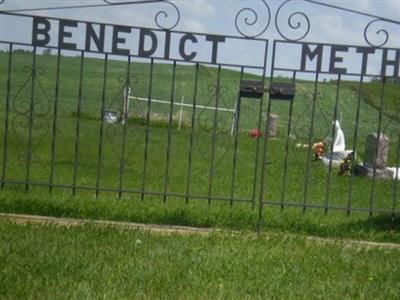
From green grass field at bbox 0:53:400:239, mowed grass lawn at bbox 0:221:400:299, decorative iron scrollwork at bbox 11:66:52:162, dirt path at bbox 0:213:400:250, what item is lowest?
mowed grass lawn at bbox 0:221:400:299

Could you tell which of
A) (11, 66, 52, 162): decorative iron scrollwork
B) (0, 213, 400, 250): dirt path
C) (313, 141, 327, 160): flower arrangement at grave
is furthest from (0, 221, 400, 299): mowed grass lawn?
(313, 141, 327, 160): flower arrangement at grave

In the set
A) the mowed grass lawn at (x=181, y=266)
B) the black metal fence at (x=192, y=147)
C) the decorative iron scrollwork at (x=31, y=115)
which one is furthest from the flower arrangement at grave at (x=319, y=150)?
the mowed grass lawn at (x=181, y=266)

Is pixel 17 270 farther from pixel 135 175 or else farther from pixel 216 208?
pixel 135 175

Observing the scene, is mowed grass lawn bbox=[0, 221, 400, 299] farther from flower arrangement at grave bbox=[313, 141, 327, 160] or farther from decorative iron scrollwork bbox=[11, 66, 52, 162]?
flower arrangement at grave bbox=[313, 141, 327, 160]

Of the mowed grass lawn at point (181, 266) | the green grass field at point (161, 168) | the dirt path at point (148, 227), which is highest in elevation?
the green grass field at point (161, 168)

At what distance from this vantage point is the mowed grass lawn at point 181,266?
3977mm

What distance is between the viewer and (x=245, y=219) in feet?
19.9

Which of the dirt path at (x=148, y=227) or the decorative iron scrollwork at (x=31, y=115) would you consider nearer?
the dirt path at (x=148, y=227)

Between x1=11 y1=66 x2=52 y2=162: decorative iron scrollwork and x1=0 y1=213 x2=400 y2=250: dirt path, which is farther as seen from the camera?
x1=11 y1=66 x2=52 y2=162: decorative iron scrollwork

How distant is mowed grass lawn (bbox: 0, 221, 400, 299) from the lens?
157 inches

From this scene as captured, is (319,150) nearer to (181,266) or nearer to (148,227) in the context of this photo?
(148,227)

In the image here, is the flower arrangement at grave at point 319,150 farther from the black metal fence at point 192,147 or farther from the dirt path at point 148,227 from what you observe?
the dirt path at point 148,227

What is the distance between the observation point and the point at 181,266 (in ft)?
14.8

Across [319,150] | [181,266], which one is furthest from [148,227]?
[319,150]
